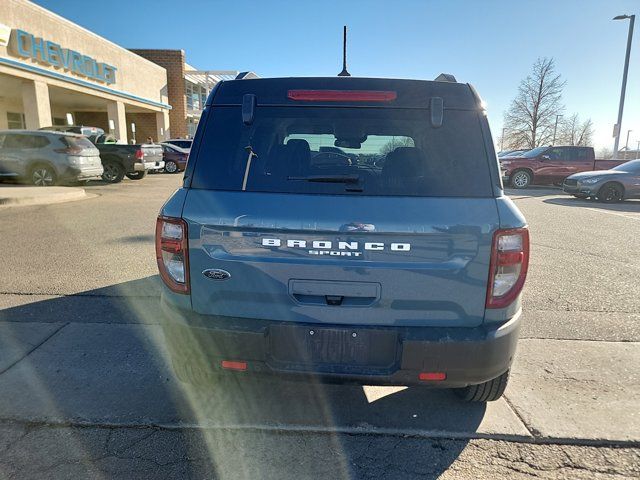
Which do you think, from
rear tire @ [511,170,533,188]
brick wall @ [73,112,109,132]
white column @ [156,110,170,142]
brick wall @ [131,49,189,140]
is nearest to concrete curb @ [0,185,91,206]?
rear tire @ [511,170,533,188]

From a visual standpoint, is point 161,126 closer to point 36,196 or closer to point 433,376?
point 36,196

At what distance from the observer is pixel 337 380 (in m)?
2.16

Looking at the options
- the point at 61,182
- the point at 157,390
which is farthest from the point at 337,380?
the point at 61,182

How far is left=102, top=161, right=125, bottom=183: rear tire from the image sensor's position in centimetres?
1559

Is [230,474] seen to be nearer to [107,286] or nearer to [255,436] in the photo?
[255,436]

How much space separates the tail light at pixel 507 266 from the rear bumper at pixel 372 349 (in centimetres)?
15

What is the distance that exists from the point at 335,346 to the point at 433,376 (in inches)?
20.9

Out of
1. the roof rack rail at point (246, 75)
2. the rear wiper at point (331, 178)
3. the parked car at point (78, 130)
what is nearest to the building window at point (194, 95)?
the parked car at point (78, 130)

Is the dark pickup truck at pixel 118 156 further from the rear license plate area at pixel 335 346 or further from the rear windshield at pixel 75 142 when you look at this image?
the rear license plate area at pixel 335 346

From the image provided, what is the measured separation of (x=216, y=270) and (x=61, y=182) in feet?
44.9

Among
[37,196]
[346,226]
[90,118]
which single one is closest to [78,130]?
[37,196]

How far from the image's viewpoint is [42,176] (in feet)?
41.5

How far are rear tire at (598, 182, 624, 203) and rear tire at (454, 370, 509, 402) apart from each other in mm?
14544

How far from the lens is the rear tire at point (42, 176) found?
12.5m
